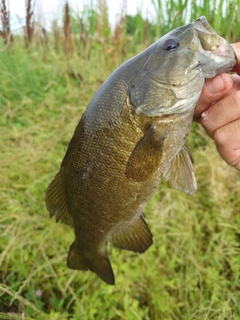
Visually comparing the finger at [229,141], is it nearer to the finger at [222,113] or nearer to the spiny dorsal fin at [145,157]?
the finger at [222,113]

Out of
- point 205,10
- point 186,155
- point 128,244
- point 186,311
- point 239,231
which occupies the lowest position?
point 186,311

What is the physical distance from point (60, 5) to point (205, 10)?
191 cm

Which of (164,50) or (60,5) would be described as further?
(60,5)

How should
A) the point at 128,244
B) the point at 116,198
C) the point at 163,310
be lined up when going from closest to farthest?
the point at 116,198 → the point at 128,244 → the point at 163,310

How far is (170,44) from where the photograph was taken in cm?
109

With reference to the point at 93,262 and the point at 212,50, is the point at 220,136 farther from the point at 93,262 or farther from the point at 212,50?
the point at 93,262

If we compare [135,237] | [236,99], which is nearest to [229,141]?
[236,99]

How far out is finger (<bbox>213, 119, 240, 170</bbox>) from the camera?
52.3 inches

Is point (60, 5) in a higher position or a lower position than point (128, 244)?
higher

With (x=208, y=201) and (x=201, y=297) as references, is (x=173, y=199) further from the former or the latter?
(x=201, y=297)

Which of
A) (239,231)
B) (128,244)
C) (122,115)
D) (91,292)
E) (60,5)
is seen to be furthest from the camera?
(60,5)

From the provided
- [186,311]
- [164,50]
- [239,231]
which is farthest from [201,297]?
[164,50]

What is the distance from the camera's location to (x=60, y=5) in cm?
373

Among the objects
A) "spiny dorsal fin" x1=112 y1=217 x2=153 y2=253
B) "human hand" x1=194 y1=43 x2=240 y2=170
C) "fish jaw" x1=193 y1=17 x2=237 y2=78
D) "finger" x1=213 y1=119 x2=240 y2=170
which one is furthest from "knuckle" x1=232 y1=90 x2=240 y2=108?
"spiny dorsal fin" x1=112 y1=217 x2=153 y2=253
